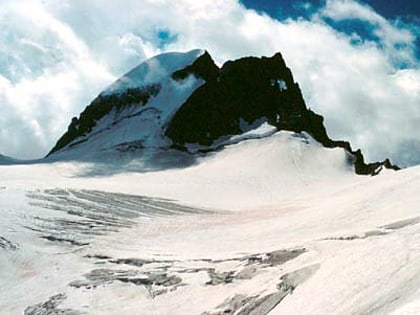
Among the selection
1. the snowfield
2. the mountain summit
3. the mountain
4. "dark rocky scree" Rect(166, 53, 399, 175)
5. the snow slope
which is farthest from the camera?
"dark rocky scree" Rect(166, 53, 399, 175)

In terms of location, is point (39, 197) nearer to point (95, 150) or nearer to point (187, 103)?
point (95, 150)

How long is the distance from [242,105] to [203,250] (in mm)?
A: 74474

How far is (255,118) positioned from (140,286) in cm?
7925

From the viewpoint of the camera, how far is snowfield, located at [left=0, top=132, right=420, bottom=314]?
84.5 ft

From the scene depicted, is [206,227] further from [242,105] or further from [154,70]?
[154,70]

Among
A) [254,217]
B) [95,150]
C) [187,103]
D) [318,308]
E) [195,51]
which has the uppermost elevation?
[195,51]

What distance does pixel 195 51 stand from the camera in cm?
12144

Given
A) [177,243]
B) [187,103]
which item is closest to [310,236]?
[177,243]

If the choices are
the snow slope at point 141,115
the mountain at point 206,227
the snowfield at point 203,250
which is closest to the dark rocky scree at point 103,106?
the snow slope at point 141,115

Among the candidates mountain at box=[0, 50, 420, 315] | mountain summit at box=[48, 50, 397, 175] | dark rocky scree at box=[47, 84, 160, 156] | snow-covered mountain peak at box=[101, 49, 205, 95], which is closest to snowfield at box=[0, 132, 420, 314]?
mountain at box=[0, 50, 420, 315]

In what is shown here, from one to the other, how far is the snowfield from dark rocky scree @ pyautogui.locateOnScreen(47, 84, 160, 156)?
141 ft

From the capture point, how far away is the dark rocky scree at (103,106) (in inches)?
4377

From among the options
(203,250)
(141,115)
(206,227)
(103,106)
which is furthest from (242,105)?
(203,250)

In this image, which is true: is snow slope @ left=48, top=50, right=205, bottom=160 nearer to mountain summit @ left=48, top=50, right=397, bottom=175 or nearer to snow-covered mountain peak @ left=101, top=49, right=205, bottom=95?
snow-covered mountain peak @ left=101, top=49, right=205, bottom=95
